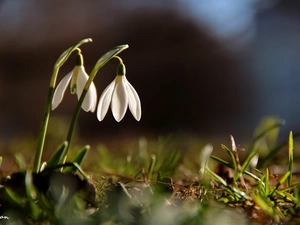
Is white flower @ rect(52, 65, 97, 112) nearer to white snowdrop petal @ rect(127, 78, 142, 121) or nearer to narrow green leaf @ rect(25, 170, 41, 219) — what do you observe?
white snowdrop petal @ rect(127, 78, 142, 121)

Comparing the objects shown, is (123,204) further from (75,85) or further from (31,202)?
(75,85)

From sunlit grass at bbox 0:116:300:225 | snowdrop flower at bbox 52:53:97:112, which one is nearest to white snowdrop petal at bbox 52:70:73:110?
snowdrop flower at bbox 52:53:97:112

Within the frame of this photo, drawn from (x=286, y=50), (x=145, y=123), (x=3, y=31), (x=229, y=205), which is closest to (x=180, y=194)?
(x=229, y=205)

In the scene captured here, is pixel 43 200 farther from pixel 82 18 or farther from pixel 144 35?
pixel 82 18

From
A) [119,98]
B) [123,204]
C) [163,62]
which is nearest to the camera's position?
[123,204]

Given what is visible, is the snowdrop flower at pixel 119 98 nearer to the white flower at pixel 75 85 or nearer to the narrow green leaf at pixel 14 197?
the white flower at pixel 75 85

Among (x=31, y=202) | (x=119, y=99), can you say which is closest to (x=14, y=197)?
(x=31, y=202)

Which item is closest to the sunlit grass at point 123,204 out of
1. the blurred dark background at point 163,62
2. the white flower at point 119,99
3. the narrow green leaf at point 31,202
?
the narrow green leaf at point 31,202
